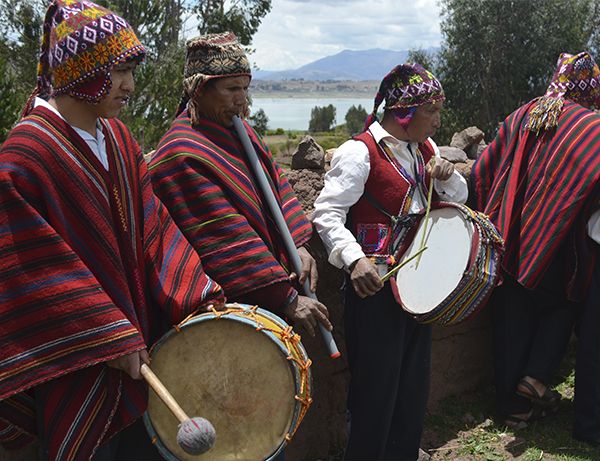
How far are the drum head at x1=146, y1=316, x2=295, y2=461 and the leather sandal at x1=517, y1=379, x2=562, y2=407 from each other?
6.61ft

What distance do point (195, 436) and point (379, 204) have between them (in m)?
1.45

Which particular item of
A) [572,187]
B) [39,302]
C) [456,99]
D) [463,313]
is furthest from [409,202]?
[456,99]

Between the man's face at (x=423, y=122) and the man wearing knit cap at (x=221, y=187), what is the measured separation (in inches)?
31.6

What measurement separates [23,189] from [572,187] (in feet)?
8.76

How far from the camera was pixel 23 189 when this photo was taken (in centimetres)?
201

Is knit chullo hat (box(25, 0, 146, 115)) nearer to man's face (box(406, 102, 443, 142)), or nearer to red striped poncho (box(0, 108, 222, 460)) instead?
red striped poncho (box(0, 108, 222, 460))

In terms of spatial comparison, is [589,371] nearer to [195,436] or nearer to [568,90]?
[568,90]

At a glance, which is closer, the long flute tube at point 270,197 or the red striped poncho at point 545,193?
the long flute tube at point 270,197

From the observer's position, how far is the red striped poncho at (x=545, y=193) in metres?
3.63

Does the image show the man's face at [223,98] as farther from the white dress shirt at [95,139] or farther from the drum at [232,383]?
the drum at [232,383]

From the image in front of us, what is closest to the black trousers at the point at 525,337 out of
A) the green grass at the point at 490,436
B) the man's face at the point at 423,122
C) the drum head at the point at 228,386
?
the green grass at the point at 490,436

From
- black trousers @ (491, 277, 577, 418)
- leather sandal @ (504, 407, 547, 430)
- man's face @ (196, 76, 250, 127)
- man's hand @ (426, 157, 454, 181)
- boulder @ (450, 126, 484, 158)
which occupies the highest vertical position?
man's face @ (196, 76, 250, 127)

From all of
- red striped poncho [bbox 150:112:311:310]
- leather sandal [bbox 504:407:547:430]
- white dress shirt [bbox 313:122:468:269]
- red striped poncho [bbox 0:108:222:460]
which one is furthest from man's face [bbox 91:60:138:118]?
leather sandal [bbox 504:407:547:430]

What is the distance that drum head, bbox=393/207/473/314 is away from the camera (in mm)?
3020
